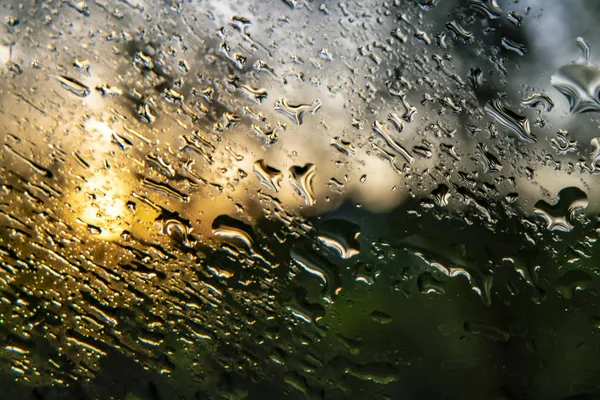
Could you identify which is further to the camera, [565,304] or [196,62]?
[565,304]

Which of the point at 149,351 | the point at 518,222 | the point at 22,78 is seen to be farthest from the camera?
the point at 149,351

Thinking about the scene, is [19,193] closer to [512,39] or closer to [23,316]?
[23,316]

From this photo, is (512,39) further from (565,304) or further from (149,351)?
(149,351)

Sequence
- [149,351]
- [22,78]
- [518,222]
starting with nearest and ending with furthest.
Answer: [22,78]
[518,222]
[149,351]

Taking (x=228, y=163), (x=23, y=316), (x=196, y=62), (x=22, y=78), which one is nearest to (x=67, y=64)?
(x=22, y=78)

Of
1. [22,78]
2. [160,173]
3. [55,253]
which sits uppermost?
[22,78]

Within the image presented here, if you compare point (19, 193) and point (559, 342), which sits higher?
point (19, 193)

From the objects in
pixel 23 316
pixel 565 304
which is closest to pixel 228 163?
pixel 23 316
